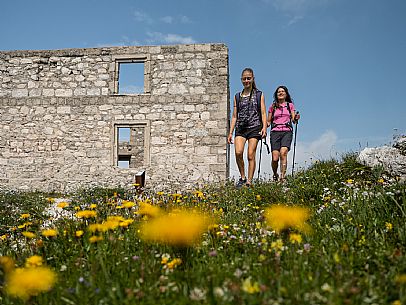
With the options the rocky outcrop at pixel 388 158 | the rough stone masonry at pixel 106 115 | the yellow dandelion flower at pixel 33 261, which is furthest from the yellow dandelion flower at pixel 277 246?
the rough stone masonry at pixel 106 115

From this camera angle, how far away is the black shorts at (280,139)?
8305 millimetres

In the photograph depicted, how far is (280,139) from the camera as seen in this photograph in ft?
27.6

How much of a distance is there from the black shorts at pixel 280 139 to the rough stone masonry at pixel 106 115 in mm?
3540

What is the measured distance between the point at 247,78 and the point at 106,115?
6290mm

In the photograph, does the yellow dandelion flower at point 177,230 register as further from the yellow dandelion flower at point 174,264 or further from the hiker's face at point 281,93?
the hiker's face at point 281,93

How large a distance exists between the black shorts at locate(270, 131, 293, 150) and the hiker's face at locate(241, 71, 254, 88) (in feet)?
4.39

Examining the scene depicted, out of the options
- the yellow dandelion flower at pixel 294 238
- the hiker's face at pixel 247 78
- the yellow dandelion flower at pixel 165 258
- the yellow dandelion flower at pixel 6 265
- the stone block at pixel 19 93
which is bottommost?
the yellow dandelion flower at pixel 6 265

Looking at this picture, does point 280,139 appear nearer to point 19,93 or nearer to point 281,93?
point 281,93

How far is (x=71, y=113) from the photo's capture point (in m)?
12.6

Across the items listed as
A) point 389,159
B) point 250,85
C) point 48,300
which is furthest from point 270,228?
point 250,85

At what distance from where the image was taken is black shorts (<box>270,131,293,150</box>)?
8.30 meters

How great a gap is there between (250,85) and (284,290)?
668 centimetres

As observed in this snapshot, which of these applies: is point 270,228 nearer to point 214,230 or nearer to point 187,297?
point 214,230

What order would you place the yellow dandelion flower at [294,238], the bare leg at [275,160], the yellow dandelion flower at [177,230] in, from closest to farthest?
1. the yellow dandelion flower at [177,230]
2. the yellow dandelion flower at [294,238]
3. the bare leg at [275,160]
